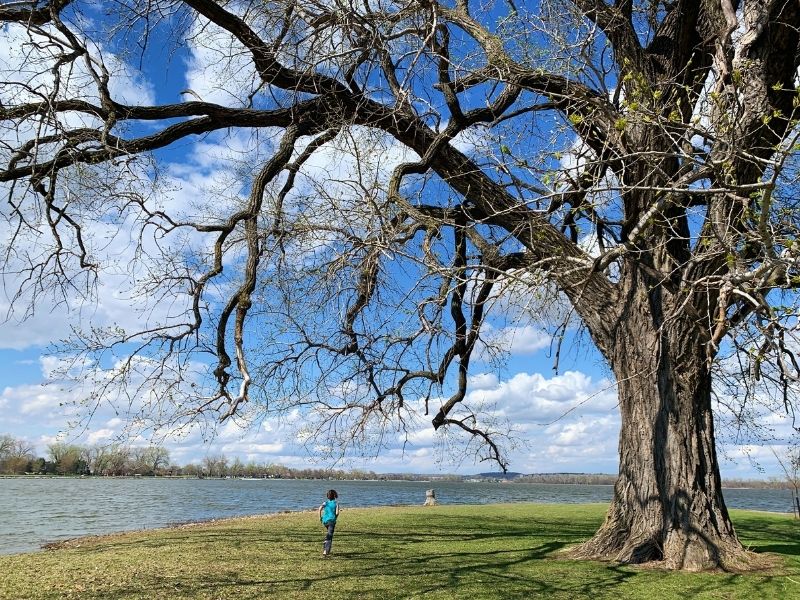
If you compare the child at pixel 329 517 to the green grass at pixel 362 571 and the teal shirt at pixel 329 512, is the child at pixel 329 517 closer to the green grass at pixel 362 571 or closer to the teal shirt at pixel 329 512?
the teal shirt at pixel 329 512

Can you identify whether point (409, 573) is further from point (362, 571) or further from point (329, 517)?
point (329, 517)

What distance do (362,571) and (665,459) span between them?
15.8ft

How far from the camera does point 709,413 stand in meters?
9.76

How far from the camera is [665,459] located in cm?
941

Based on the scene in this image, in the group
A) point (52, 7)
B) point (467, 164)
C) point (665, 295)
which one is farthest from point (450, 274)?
point (52, 7)

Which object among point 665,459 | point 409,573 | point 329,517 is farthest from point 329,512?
point 665,459

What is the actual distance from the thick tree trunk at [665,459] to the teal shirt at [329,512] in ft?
13.8

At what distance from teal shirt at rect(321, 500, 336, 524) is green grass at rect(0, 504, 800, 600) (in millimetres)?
583

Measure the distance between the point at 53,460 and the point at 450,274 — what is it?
355 feet

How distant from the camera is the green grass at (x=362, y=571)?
7441 mm

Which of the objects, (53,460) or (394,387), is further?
(53,460)

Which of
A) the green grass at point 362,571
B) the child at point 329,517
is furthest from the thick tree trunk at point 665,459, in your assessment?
the child at point 329,517

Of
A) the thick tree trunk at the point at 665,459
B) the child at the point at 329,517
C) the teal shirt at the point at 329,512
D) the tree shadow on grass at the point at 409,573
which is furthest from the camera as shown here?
the teal shirt at the point at 329,512

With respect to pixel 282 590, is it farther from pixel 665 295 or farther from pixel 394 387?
pixel 665 295
